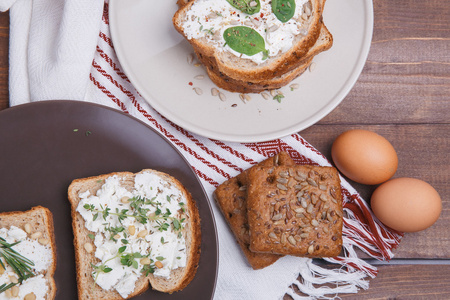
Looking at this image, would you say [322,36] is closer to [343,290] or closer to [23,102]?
[343,290]

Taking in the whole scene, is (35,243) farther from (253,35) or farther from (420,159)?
(420,159)

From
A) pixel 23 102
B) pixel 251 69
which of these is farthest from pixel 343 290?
pixel 23 102

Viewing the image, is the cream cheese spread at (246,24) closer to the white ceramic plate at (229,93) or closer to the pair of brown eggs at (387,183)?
the white ceramic plate at (229,93)

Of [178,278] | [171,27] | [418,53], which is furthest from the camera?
[418,53]

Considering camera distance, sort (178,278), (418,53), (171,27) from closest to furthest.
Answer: (178,278)
(171,27)
(418,53)

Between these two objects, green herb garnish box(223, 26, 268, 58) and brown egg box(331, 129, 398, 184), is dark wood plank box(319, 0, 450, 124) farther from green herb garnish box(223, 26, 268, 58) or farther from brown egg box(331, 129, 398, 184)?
green herb garnish box(223, 26, 268, 58)
